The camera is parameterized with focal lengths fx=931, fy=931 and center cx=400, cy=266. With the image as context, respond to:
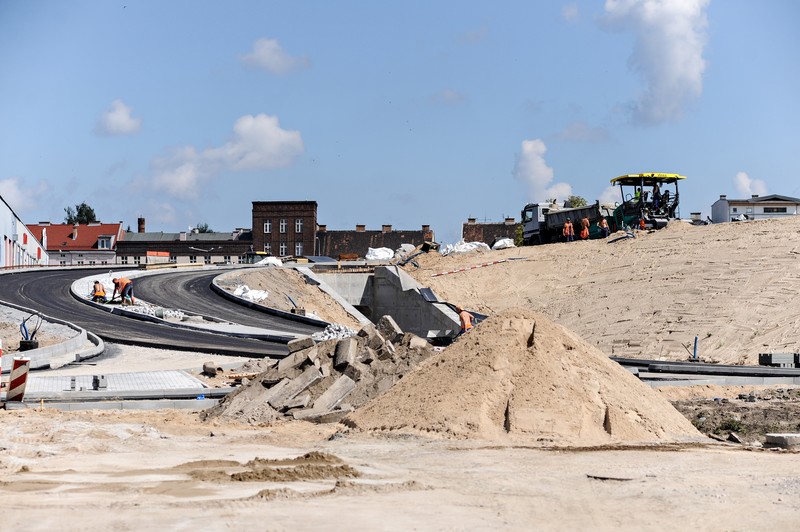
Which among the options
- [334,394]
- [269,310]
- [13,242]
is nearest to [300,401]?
[334,394]

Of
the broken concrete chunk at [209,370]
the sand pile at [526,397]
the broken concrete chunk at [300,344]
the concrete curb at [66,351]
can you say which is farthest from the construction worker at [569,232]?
the sand pile at [526,397]

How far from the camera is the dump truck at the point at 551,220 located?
2004 inches

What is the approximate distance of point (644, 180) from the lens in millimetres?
48188

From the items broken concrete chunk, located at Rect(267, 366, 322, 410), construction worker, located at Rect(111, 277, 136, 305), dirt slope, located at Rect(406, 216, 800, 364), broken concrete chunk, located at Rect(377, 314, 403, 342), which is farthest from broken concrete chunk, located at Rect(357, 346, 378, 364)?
construction worker, located at Rect(111, 277, 136, 305)

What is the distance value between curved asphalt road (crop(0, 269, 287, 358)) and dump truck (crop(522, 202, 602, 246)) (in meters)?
25.3

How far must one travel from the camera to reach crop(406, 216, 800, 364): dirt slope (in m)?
32.0

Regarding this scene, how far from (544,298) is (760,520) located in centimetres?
3389

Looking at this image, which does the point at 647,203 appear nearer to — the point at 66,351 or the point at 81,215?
the point at 66,351

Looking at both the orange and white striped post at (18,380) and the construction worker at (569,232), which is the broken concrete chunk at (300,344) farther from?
the construction worker at (569,232)

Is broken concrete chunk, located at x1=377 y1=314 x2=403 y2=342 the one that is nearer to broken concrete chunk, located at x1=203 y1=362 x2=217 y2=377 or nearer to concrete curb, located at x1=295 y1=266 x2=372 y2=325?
broken concrete chunk, located at x1=203 y1=362 x2=217 y2=377

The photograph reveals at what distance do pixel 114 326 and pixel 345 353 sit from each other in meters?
17.9

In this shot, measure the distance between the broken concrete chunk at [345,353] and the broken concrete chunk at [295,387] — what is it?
1.44 feet

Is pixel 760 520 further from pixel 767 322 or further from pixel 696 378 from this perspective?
pixel 767 322

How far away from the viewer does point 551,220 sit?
5269 centimetres
